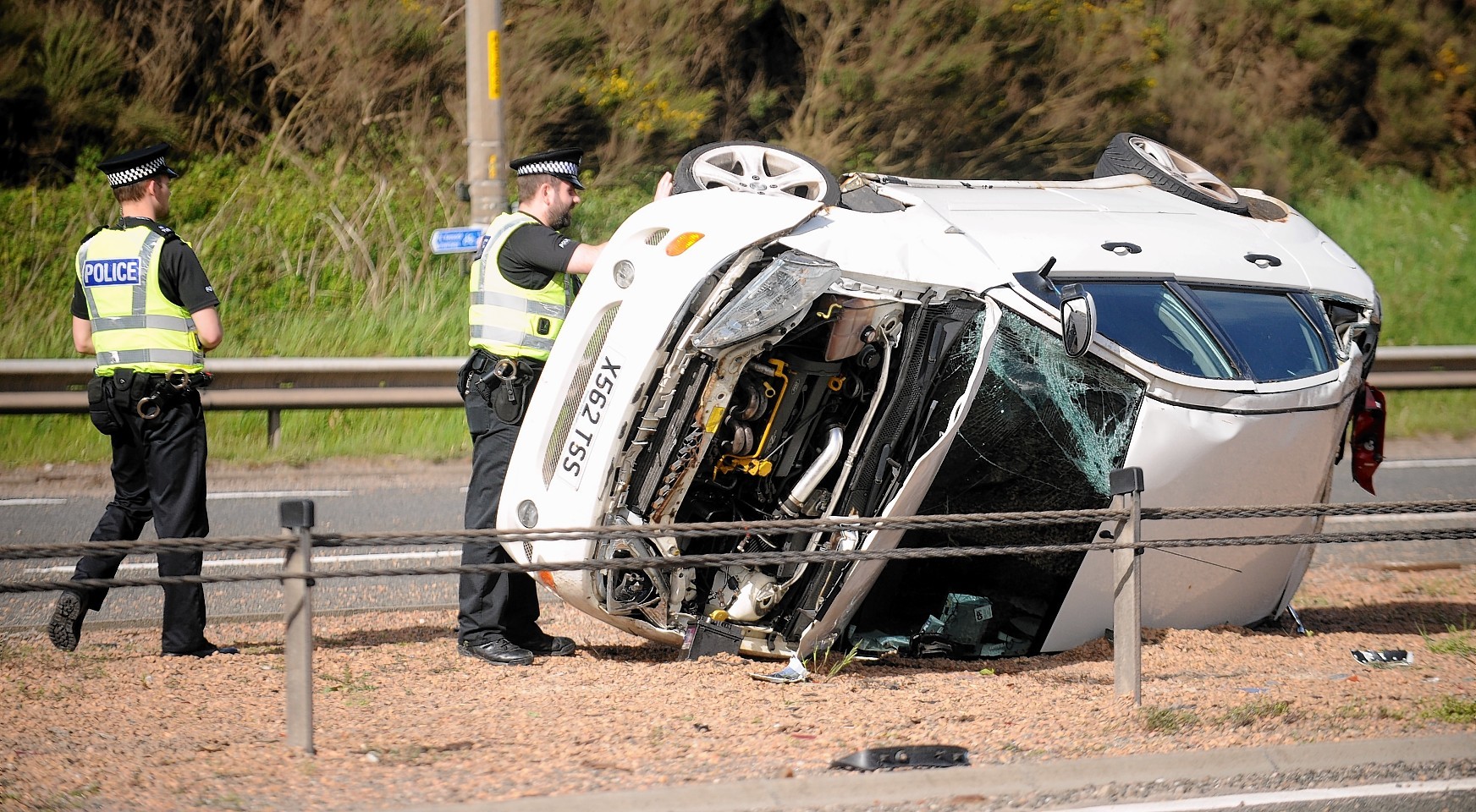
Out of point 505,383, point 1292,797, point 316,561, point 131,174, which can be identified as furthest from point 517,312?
point 1292,797

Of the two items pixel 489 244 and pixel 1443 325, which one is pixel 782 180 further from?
pixel 1443 325

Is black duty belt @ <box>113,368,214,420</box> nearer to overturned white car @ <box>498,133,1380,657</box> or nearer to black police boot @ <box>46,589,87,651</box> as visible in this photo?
black police boot @ <box>46,589,87,651</box>

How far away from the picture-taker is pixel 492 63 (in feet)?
36.9

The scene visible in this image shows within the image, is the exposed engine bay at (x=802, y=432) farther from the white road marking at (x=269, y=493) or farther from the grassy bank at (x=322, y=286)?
the grassy bank at (x=322, y=286)

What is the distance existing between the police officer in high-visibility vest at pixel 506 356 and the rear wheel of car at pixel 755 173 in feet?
0.47

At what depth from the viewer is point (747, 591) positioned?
5246 mm

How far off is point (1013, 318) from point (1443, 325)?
36.9 ft

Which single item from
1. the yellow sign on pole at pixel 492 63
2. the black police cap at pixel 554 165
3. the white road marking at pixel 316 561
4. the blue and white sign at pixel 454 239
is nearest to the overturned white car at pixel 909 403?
the black police cap at pixel 554 165

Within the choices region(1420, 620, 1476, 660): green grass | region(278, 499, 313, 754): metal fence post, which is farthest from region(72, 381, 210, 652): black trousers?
region(1420, 620, 1476, 660): green grass

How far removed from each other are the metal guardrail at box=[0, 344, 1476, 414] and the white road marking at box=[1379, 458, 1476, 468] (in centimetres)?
686

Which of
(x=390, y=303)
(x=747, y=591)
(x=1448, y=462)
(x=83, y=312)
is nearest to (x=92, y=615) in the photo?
(x=83, y=312)

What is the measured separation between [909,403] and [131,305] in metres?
3.07

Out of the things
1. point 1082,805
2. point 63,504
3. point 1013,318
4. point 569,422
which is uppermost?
point 1013,318

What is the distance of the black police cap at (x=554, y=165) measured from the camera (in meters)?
5.84
